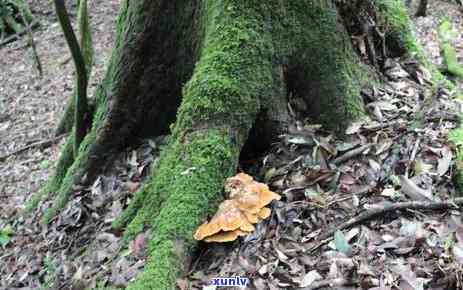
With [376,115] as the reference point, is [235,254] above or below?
below

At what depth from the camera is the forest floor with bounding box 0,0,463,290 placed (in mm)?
3039

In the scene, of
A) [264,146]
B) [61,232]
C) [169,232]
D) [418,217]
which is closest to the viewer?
[418,217]

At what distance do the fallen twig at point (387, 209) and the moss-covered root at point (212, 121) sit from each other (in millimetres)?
837

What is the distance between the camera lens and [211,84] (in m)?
3.96

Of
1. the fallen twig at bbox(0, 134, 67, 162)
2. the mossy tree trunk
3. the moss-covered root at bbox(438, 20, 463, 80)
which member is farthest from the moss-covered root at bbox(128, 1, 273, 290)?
the fallen twig at bbox(0, 134, 67, 162)

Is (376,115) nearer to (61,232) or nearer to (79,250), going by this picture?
(79,250)

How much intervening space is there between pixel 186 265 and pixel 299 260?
0.76 m

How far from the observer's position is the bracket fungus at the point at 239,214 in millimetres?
3400

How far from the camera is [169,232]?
11.6 ft

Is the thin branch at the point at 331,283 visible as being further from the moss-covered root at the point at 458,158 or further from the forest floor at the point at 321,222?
the moss-covered root at the point at 458,158

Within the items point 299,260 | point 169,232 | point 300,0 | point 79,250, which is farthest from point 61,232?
point 300,0

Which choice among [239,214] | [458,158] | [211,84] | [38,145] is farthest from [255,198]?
[38,145]

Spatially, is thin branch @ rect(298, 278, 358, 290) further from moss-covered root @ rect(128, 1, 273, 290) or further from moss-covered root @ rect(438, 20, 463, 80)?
moss-covered root @ rect(438, 20, 463, 80)

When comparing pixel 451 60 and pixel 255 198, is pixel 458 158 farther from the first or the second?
pixel 451 60
